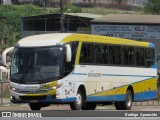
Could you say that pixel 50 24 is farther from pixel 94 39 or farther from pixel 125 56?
pixel 94 39

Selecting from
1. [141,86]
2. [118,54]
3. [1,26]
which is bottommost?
[1,26]

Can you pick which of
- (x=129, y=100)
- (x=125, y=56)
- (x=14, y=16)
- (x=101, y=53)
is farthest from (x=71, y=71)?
(x=14, y=16)

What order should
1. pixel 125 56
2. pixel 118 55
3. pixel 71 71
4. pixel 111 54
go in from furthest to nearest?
pixel 125 56, pixel 118 55, pixel 111 54, pixel 71 71

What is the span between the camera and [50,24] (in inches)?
2886

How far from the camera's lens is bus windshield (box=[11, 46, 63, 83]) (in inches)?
955

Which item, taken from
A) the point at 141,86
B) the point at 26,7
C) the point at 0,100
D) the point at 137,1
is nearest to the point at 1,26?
the point at 26,7

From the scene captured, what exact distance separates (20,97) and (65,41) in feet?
9.33

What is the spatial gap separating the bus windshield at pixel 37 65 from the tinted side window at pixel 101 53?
316cm

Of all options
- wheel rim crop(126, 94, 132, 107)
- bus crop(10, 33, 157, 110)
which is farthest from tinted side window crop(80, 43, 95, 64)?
wheel rim crop(126, 94, 132, 107)

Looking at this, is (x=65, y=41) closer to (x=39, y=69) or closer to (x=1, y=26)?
(x=39, y=69)

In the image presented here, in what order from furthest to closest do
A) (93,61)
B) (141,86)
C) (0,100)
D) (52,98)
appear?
(0,100), (141,86), (93,61), (52,98)

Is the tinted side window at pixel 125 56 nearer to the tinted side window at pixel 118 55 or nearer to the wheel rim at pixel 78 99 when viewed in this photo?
the tinted side window at pixel 118 55

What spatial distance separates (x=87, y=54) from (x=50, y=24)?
47.2 m

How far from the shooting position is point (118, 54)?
29250 millimetres
